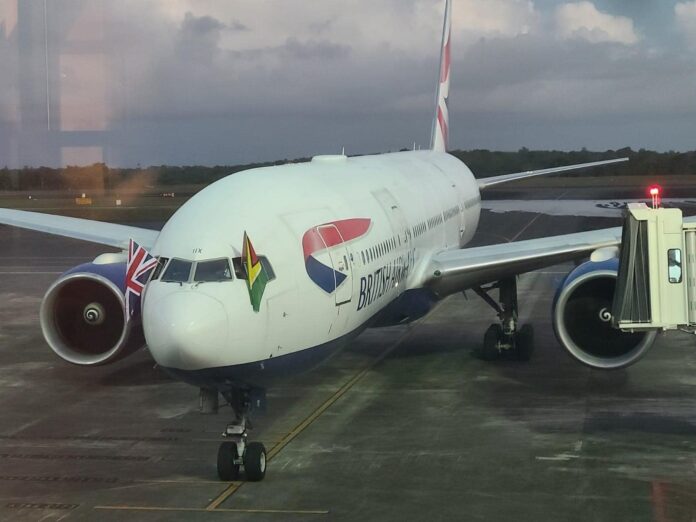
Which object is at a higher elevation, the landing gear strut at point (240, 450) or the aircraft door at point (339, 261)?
the aircraft door at point (339, 261)

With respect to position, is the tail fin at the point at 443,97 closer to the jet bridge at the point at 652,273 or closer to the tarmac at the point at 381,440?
the tarmac at the point at 381,440

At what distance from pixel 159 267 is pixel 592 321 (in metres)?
7.03

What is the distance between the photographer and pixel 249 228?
1122 cm

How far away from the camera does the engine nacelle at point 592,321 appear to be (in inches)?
587

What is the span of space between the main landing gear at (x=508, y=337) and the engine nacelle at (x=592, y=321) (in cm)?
258

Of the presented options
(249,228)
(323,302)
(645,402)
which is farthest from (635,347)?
(249,228)

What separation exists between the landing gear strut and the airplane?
14 mm

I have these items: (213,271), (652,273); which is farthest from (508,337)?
(213,271)

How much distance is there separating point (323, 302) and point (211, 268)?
65.9 inches

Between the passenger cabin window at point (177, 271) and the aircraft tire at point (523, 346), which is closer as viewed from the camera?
the passenger cabin window at point (177, 271)

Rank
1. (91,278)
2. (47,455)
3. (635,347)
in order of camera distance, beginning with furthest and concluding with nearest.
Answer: (91,278)
(635,347)
(47,455)

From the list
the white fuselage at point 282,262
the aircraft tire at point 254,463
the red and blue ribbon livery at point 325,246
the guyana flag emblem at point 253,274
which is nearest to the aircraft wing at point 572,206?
the white fuselage at point 282,262

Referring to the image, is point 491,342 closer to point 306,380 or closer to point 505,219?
point 306,380

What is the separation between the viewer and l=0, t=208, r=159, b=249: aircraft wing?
19.1 meters
